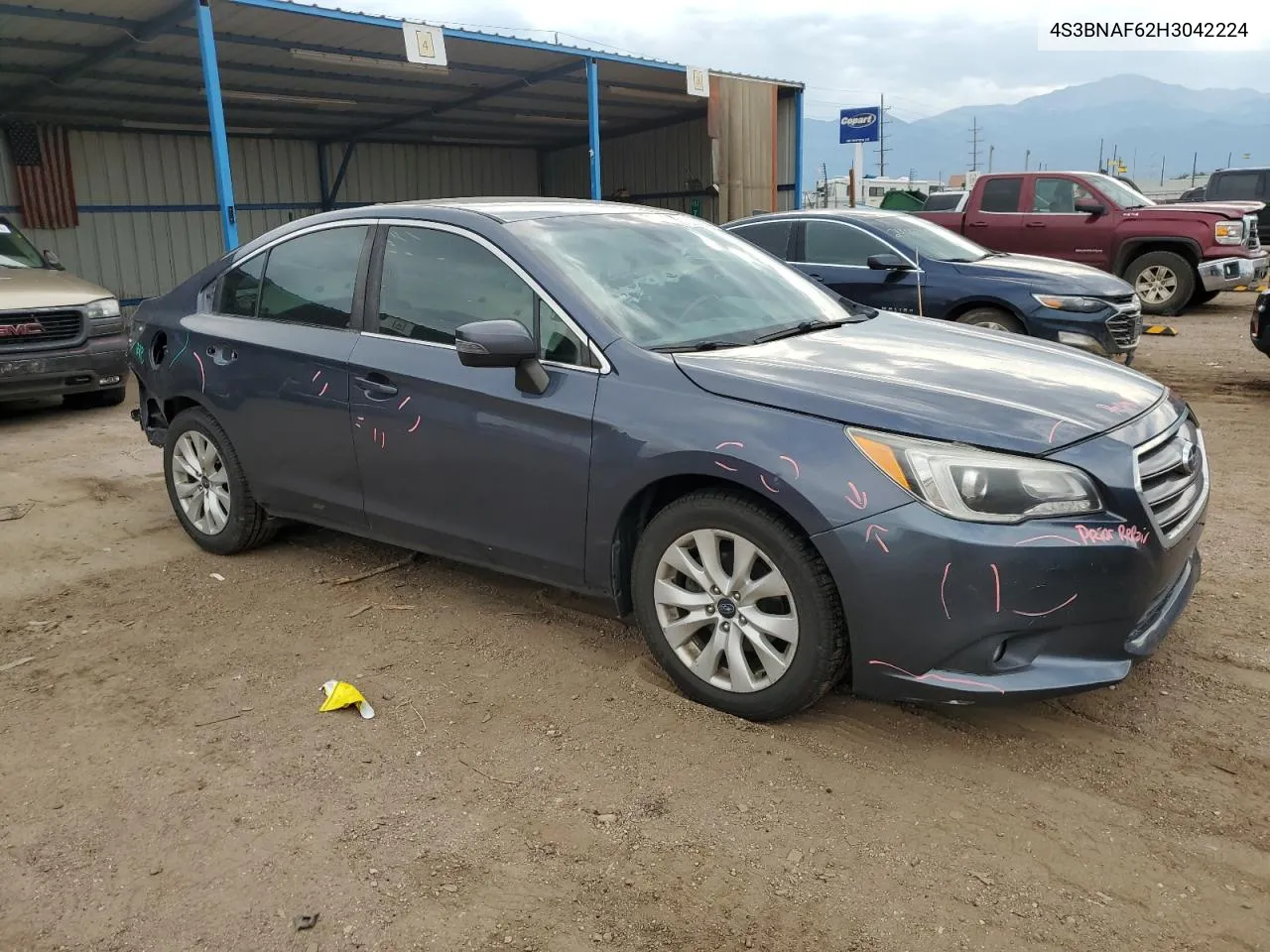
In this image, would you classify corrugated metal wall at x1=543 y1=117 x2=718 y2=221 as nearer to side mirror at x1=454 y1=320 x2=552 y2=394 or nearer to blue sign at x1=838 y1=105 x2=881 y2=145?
blue sign at x1=838 y1=105 x2=881 y2=145

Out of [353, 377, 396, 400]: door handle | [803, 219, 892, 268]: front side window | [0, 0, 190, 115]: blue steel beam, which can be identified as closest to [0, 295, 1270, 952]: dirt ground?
[353, 377, 396, 400]: door handle

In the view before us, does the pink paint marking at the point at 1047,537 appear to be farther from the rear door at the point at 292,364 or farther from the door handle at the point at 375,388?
the rear door at the point at 292,364

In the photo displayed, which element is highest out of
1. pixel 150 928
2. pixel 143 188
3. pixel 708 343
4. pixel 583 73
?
pixel 583 73

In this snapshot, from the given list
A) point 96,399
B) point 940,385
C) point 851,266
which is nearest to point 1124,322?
point 851,266

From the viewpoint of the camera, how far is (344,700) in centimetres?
347

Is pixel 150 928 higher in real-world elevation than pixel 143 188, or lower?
lower

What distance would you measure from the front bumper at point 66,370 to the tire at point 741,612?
22.2 feet

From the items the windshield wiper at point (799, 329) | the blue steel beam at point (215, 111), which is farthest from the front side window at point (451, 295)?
the blue steel beam at point (215, 111)

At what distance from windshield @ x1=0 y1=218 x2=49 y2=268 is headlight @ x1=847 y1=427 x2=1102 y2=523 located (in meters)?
8.84

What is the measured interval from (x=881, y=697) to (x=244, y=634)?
2.53 metres

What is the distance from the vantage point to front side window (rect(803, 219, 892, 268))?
345 inches

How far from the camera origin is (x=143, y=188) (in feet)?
60.9

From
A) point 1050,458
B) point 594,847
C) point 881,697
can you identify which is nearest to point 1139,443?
point 1050,458

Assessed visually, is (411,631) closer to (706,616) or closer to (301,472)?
(301,472)
